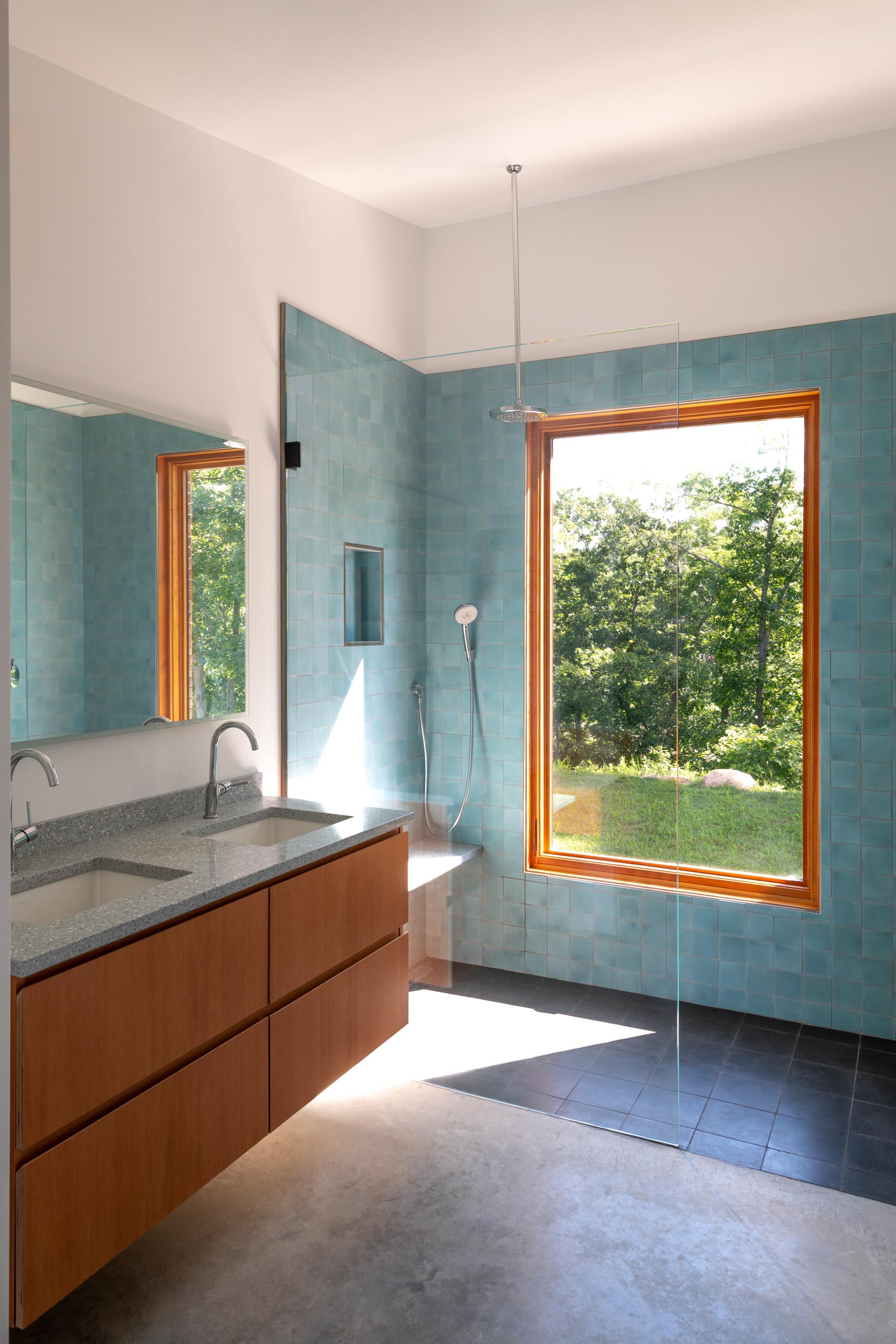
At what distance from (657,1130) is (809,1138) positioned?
0.43 metres

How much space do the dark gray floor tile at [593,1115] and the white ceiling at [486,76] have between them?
116 inches

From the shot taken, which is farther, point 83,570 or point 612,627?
point 612,627

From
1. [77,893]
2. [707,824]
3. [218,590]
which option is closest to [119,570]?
[218,590]

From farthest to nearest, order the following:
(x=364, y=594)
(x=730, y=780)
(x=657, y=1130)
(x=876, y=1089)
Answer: (x=730, y=780)
(x=364, y=594)
(x=876, y=1089)
(x=657, y=1130)

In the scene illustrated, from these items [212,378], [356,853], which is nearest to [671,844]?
[356,853]

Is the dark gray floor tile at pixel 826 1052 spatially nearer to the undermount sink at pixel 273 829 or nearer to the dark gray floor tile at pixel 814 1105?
the dark gray floor tile at pixel 814 1105

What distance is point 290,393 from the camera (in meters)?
2.98

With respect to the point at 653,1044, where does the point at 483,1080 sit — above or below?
below

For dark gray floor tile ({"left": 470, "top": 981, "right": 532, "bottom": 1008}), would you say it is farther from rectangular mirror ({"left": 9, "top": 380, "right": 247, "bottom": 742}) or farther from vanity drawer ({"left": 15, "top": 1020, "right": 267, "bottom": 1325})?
rectangular mirror ({"left": 9, "top": 380, "right": 247, "bottom": 742})

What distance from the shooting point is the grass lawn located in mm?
2670

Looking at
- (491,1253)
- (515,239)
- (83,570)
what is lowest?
(491,1253)

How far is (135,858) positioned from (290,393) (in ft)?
5.28

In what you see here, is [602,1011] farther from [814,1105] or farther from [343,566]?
[343,566]

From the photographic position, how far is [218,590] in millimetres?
2682
